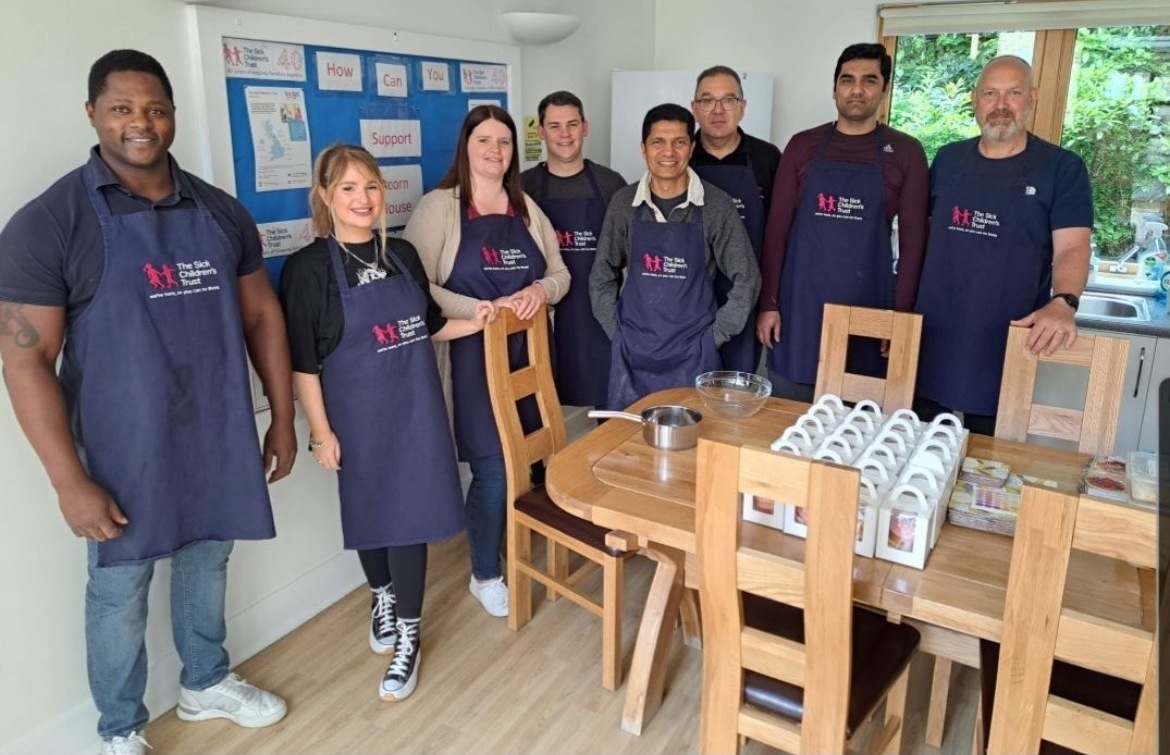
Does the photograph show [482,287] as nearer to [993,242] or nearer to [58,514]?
[58,514]

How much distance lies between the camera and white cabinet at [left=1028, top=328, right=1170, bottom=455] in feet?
9.40

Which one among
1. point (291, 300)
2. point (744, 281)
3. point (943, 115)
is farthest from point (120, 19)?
point (943, 115)

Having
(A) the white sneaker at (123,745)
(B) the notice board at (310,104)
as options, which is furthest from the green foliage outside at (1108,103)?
(A) the white sneaker at (123,745)

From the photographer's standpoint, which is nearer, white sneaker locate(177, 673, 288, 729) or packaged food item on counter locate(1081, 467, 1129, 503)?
packaged food item on counter locate(1081, 467, 1129, 503)

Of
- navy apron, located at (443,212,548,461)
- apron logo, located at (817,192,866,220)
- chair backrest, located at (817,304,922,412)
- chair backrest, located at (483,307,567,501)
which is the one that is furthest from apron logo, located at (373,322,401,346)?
apron logo, located at (817,192,866,220)

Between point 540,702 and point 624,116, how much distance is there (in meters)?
2.38

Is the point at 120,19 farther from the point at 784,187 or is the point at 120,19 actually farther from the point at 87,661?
the point at 784,187

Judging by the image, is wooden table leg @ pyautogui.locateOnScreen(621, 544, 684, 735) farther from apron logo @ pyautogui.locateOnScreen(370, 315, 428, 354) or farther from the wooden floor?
apron logo @ pyautogui.locateOnScreen(370, 315, 428, 354)

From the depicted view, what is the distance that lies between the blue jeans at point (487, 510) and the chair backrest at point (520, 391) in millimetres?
155

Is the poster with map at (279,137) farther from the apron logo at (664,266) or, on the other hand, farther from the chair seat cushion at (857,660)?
the chair seat cushion at (857,660)

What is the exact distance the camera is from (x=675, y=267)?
7.77ft

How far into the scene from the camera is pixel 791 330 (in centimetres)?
265

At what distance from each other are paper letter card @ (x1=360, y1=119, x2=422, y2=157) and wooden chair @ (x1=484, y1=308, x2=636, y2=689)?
2.24 feet

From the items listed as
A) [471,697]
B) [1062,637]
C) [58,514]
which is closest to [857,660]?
[1062,637]
